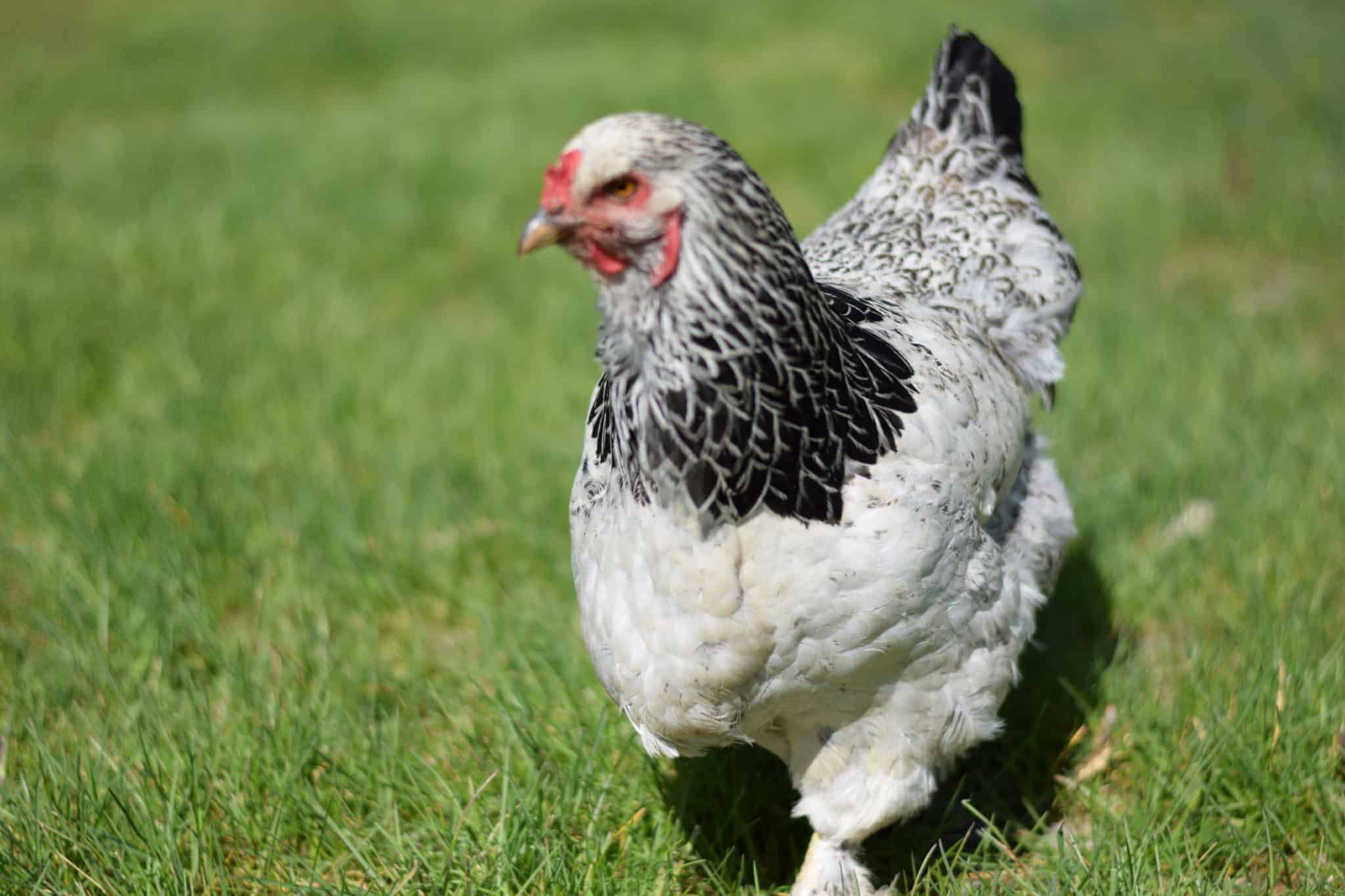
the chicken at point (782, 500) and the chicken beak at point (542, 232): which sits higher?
the chicken beak at point (542, 232)

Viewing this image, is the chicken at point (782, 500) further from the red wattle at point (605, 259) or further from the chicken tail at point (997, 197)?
the chicken tail at point (997, 197)

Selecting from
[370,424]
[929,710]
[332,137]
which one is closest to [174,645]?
[370,424]

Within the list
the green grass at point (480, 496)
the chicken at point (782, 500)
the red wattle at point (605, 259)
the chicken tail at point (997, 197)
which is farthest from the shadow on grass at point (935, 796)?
the red wattle at point (605, 259)

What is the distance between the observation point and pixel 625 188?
1.76m

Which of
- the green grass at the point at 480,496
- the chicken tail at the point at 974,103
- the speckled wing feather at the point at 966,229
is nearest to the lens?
the green grass at the point at 480,496

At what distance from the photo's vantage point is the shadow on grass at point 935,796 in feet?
8.60

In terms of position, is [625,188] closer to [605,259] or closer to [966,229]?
[605,259]

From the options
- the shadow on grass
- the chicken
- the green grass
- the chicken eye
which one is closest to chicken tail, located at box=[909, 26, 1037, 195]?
the chicken

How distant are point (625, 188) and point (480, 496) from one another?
247 cm

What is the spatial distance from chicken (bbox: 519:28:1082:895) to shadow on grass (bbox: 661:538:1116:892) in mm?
266

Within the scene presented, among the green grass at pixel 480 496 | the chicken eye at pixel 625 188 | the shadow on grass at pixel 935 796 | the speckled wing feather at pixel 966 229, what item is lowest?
the shadow on grass at pixel 935 796

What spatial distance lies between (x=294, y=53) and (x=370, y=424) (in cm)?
571

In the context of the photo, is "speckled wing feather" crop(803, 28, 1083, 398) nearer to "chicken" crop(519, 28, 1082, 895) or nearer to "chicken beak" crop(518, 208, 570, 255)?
"chicken" crop(519, 28, 1082, 895)

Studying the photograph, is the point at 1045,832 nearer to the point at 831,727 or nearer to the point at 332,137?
the point at 831,727
